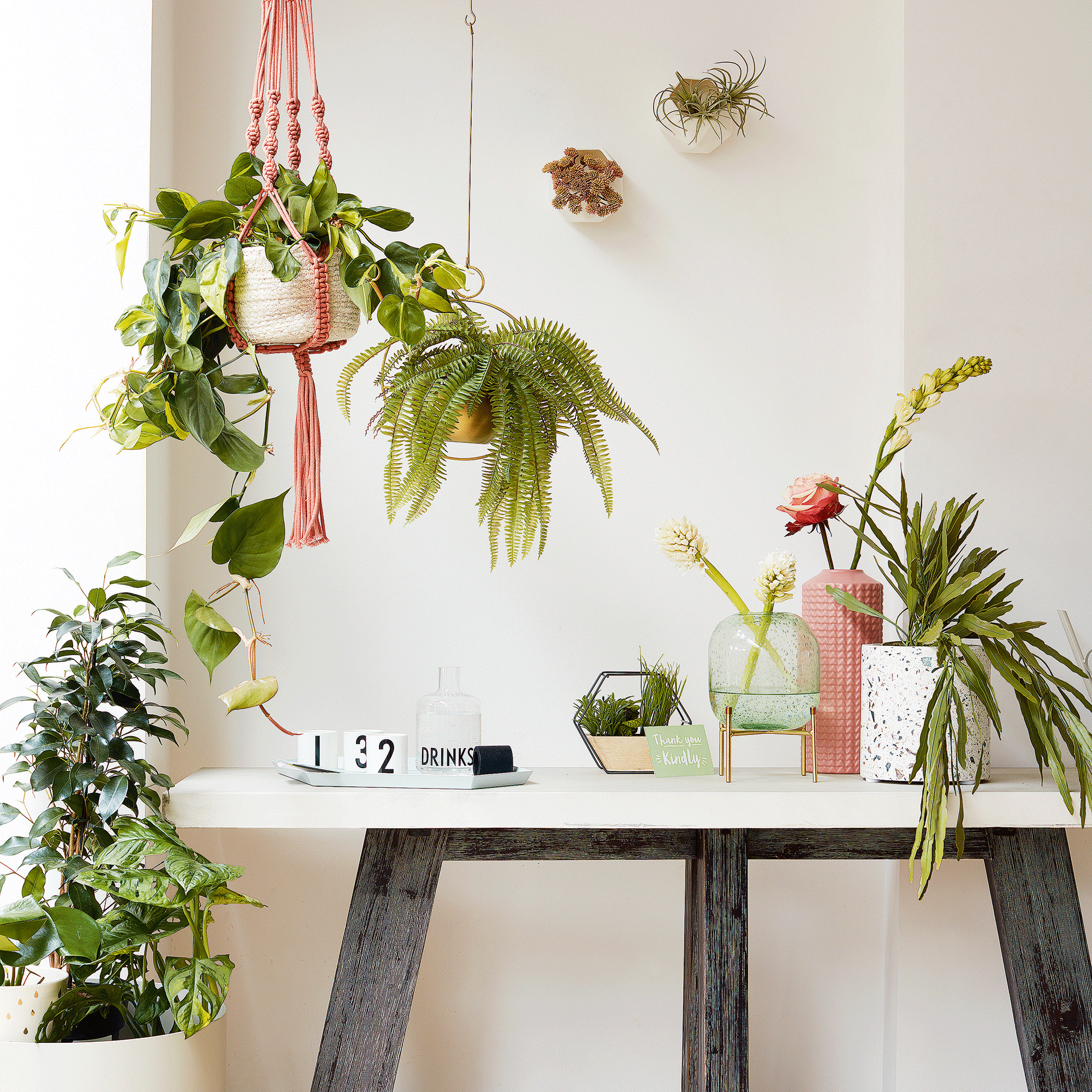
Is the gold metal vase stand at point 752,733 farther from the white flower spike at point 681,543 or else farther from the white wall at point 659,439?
the white wall at point 659,439

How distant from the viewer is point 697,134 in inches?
75.5

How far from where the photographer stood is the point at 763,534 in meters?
1.96

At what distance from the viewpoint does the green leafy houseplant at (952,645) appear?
4.57 feet

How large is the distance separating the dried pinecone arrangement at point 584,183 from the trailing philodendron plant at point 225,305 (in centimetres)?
70

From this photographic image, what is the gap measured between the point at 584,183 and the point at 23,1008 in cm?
160

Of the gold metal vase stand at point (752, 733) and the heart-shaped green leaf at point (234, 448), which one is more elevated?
the heart-shaped green leaf at point (234, 448)

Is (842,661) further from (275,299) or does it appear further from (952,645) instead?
(275,299)

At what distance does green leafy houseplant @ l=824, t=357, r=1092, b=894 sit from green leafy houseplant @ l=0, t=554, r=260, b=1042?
960 mm

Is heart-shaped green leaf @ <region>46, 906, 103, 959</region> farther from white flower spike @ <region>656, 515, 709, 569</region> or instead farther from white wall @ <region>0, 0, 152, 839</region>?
white flower spike @ <region>656, 515, 709, 569</region>

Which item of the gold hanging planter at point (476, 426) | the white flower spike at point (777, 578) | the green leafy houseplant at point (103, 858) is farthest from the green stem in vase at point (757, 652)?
the green leafy houseplant at point (103, 858)

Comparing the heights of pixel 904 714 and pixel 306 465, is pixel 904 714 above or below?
below

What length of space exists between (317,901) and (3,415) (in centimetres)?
102

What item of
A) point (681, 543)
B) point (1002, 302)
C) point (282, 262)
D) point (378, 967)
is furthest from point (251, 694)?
point (1002, 302)

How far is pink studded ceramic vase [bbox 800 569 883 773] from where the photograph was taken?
1.63 meters
